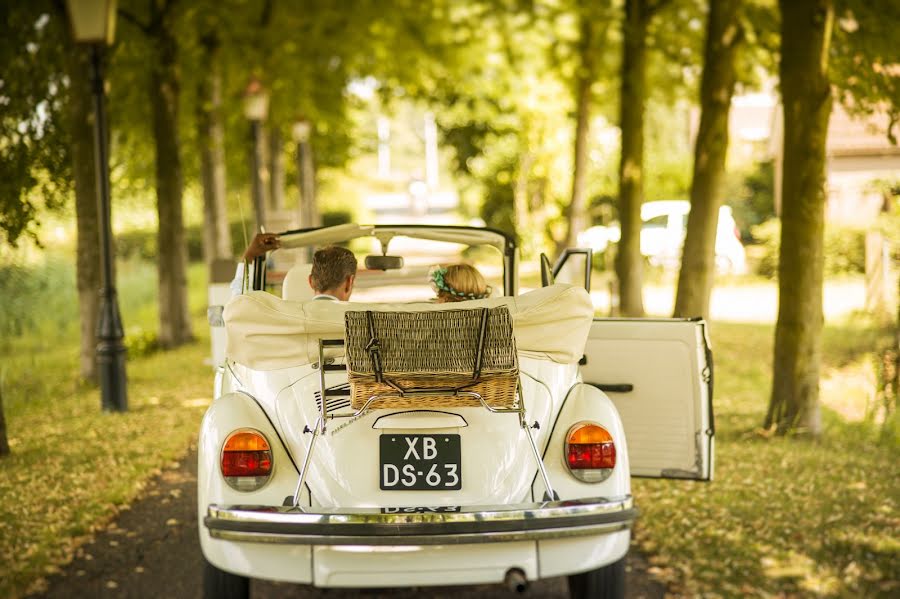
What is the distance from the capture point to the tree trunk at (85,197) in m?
11.7

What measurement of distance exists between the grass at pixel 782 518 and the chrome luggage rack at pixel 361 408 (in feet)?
4.21

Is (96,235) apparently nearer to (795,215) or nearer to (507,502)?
(795,215)

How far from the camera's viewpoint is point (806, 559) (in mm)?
5441

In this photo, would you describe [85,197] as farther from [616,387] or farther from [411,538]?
[411,538]

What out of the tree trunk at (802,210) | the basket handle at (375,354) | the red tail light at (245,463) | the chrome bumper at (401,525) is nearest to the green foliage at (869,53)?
the tree trunk at (802,210)

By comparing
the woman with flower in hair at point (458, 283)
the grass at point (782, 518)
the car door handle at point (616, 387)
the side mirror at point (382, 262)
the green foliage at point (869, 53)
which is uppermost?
the green foliage at point (869, 53)

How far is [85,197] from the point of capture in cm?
1177

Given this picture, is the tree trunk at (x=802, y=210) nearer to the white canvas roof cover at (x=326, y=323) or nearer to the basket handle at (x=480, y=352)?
the white canvas roof cover at (x=326, y=323)

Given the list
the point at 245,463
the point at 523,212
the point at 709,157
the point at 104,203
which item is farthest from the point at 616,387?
the point at 523,212

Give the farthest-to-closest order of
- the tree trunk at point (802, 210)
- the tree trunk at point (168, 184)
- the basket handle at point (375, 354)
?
1. the tree trunk at point (168, 184)
2. the tree trunk at point (802, 210)
3. the basket handle at point (375, 354)

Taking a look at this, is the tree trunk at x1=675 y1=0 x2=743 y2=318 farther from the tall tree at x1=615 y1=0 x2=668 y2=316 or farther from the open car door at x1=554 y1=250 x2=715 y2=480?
the open car door at x1=554 y1=250 x2=715 y2=480

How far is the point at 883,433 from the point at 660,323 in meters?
3.92

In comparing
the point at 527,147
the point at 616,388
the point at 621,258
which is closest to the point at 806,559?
the point at 616,388

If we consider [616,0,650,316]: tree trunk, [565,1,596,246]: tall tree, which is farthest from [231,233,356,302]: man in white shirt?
[565,1,596,246]: tall tree
